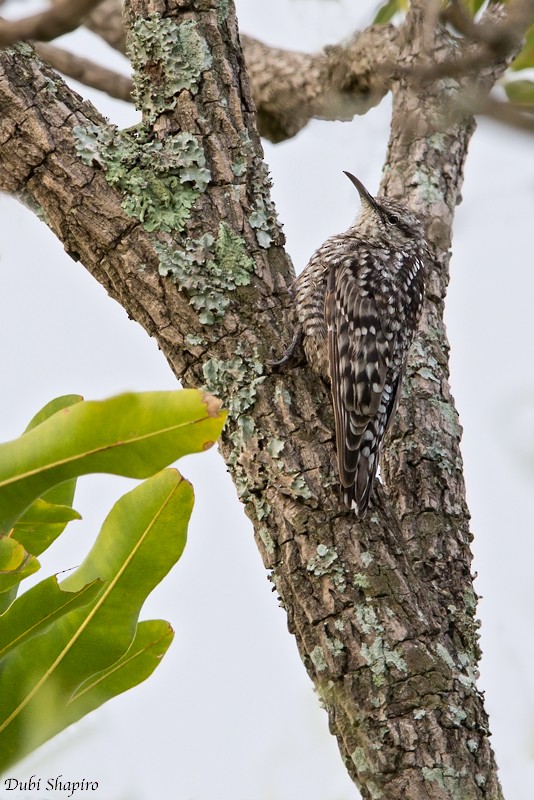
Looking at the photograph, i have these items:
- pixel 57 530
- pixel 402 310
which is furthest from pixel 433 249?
pixel 57 530

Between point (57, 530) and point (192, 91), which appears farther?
point (192, 91)

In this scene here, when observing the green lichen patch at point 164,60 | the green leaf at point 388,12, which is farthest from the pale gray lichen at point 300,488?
the green leaf at point 388,12

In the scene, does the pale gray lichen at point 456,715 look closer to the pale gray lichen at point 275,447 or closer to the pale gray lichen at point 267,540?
the pale gray lichen at point 267,540

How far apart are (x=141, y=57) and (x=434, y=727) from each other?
2321 millimetres

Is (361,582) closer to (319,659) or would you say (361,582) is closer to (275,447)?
(319,659)

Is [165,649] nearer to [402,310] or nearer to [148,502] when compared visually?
[148,502]

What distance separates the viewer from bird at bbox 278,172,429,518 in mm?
3135

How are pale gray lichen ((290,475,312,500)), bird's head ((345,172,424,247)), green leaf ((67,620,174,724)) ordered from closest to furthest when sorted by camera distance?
green leaf ((67,620,174,724)) → pale gray lichen ((290,475,312,500)) → bird's head ((345,172,424,247))

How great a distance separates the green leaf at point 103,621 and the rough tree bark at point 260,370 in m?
0.55

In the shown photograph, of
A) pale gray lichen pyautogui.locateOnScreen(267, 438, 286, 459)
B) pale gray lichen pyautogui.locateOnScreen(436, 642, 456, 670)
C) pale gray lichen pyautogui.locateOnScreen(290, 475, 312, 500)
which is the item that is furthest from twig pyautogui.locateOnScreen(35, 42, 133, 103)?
pale gray lichen pyautogui.locateOnScreen(436, 642, 456, 670)

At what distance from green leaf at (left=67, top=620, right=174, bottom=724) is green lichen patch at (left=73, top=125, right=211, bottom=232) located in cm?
128

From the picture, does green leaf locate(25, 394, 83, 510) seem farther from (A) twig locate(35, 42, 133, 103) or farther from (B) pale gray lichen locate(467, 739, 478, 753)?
(A) twig locate(35, 42, 133, 103)

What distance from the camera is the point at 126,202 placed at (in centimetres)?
311

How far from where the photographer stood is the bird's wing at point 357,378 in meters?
2.94
